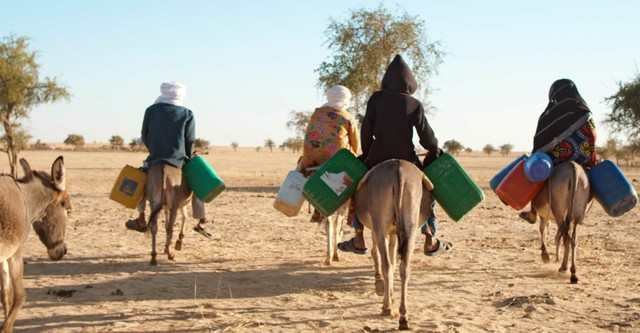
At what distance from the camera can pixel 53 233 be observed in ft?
21.9

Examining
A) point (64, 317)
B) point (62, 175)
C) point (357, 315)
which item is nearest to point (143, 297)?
point (64, 317)

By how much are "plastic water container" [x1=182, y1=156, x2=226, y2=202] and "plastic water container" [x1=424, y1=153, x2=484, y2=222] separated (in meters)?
3.92

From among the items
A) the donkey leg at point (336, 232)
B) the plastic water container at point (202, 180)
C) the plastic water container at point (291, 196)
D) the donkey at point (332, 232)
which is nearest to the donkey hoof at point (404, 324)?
the plastic water container at point (291, 196)

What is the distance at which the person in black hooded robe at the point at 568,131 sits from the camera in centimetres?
970

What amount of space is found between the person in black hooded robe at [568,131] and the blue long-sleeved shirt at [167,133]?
220 inches

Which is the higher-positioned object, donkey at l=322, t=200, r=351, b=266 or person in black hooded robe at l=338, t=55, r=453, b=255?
person in black hooded robe at l=338, t=55, r=453, b=255

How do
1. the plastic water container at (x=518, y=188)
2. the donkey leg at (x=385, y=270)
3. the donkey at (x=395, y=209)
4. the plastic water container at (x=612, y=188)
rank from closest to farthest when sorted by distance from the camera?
the donkey at (x=395, y=209) < the donkey leg at (x=385, y=270) < the plastic water container at (x=612, y=188) < the plastic water container at (x=518, y=188)

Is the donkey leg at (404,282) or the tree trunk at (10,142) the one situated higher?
the tree trunk at (10,142)

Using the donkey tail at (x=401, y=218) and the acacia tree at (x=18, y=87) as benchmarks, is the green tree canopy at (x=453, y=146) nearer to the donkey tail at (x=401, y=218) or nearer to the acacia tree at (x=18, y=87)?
the acacia tree at (x=18, y=87)

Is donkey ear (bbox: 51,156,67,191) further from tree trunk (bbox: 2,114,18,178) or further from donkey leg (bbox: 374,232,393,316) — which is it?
tree trunk (bbox: 2,114,18,178)

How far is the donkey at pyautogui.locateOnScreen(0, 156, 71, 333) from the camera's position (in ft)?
18.8

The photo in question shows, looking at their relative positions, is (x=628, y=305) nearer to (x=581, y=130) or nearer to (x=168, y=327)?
(x=581, y=130)

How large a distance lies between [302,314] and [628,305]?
155 inches

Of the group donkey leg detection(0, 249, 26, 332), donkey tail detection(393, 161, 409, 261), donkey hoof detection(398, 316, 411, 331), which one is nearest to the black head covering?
donkey tail detection(393, 161, 409, 261)
